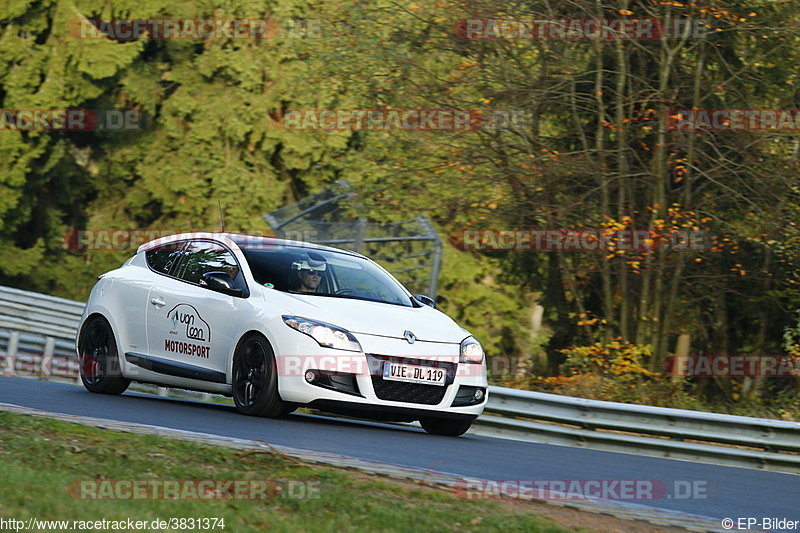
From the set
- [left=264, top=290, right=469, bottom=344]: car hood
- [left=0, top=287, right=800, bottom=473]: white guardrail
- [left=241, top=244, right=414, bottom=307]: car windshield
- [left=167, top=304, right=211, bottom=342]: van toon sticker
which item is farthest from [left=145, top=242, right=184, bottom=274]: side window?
[left=0, top=287, right=800, bottom=473]: white guardrail

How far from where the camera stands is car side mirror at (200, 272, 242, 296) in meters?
10.7

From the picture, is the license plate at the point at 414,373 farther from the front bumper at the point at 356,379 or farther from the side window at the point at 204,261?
the side window at the point at 204,261

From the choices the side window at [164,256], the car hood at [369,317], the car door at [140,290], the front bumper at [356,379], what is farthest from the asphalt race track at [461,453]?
the side window at [164,256]

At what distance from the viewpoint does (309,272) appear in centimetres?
1109

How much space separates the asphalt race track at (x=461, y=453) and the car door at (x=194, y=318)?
43 cm

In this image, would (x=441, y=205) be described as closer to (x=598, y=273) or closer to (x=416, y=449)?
(x=598, y=273)

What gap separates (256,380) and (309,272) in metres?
1.27

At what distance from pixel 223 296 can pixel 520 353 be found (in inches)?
932

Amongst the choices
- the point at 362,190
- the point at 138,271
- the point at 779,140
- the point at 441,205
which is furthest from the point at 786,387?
the point at 138,271

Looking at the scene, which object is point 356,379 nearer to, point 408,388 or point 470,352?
point 408,388

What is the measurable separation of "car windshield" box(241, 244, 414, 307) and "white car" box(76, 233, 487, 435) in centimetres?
1

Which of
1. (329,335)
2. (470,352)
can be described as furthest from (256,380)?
(470,352)

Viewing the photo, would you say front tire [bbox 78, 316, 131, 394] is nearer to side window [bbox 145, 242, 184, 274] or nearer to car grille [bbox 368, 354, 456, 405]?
side window [bbox 145, 242, 184, 274]

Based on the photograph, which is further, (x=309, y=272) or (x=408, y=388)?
(x=309, y=272)
